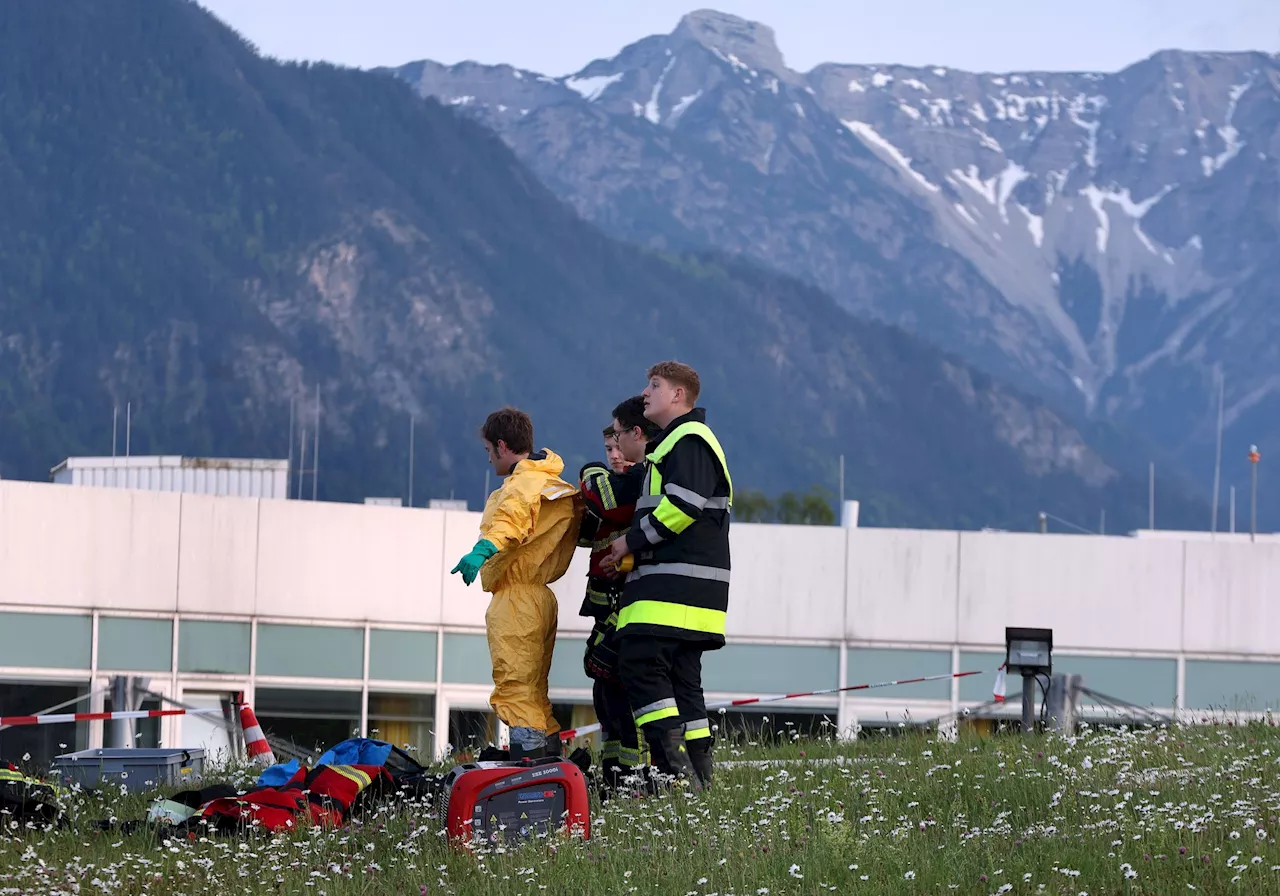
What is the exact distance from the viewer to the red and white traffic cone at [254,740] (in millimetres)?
10570

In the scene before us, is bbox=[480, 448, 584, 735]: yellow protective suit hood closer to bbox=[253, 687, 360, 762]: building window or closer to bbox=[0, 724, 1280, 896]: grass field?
bbox=[0, 724, 1280, 896]: grass field

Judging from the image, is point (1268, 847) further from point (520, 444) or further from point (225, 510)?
point (225, 510)

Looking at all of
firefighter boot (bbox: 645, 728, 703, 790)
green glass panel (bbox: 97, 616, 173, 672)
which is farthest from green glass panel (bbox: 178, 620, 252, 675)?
firefighter boot (bbox: 645, 728, 703, 790)

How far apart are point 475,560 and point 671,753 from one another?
1.23 m

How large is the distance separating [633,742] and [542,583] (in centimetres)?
83

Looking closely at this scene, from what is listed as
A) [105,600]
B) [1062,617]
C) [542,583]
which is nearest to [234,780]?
[542,583]

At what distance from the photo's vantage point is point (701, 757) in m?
8.38

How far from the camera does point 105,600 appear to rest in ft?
84.8

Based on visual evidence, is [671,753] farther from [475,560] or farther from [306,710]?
[306,710]

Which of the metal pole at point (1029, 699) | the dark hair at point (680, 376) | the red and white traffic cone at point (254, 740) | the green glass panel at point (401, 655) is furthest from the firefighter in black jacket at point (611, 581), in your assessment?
the green glass panel at point (401, 655)

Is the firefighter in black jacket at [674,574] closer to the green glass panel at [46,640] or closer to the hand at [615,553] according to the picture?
the hand at [615,553]

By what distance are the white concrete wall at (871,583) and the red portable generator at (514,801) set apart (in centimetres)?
1983

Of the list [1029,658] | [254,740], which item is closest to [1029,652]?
[1029,658]

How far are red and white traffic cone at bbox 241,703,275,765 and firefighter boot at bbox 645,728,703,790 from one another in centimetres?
316
